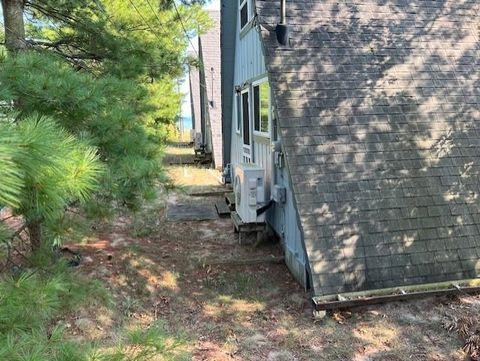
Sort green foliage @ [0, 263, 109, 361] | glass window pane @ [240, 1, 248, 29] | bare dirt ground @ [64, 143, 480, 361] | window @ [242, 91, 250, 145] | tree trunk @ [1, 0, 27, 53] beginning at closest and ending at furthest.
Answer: green foliage @ [0, 263, 109, 361] < bare dirt ground @ [64, 143, 480, 361] < tree trunk @ [1, 0, 27, 53] < glass window pane @ [240, 1, 248, 29] < window @ [242, 91, 250, 145]

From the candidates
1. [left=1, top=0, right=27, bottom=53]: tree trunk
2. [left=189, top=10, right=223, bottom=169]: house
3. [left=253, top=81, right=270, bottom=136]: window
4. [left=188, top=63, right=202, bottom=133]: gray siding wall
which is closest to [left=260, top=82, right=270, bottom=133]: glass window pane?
[left=253, top=81, right=270, bottom=136]: window

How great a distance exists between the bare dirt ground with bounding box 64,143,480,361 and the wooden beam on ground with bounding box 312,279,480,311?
0.13m

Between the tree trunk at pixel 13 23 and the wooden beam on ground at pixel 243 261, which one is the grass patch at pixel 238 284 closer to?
the wooden beam on ground at pixel 243 261

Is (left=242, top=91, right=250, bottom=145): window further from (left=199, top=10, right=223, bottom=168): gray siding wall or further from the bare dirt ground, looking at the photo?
(left=199, top=10, right=223, bottom=168): gray siding wall

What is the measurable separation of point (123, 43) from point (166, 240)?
10.2 ft

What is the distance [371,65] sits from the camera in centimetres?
520

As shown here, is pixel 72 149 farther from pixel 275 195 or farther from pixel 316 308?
pixel 275 195

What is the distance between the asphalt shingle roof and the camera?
4242 millimetres

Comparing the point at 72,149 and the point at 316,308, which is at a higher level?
the point at 72,149

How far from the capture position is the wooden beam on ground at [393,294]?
3887 millimetres

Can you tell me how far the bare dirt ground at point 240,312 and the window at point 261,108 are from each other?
74.6 inches

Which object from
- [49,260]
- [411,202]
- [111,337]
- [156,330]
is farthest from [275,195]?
[156,330]

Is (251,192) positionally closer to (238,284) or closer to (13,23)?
(238,284)

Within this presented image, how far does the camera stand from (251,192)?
612 cm
